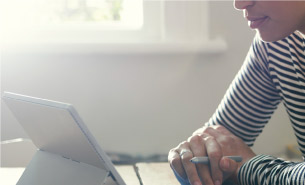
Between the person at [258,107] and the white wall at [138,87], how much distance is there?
0.85 metres

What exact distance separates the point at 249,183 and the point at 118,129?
48.1 inches

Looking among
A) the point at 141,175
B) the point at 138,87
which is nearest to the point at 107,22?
the point at 138,87

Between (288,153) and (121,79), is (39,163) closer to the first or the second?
(121,79)

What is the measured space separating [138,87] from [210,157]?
1.16 meters

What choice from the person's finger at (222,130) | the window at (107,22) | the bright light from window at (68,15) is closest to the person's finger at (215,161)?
the person's finger at (222,130)

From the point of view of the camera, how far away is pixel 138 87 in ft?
6.57

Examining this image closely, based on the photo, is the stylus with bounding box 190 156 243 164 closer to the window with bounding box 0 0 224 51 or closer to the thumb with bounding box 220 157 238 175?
the thumb with bounding box 220 157 238 175

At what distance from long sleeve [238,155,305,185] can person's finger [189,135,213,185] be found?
0.05 m

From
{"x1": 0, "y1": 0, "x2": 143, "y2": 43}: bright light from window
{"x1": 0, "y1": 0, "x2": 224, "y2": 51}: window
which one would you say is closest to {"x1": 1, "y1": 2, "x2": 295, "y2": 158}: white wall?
{"x1": 0, "y1": 0, "x2": 224, "y2": 51}: window

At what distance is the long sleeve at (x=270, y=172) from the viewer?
30.2 inches

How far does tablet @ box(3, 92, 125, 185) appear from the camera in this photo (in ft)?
2.14

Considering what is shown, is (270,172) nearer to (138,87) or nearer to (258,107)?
(258,107)

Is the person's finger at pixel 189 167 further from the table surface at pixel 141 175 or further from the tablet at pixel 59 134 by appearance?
the tablet at pixel 59 134

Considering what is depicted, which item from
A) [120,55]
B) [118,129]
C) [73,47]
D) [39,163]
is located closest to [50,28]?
[73,47]
